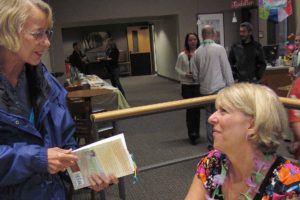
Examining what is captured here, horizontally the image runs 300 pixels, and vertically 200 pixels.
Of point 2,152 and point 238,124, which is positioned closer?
point 2,152

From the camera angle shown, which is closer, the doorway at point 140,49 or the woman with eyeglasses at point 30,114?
the woman with eyeglasses at point 30,114

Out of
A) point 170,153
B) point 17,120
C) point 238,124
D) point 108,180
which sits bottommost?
point 170,153

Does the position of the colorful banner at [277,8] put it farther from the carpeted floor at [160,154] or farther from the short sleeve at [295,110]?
the short sleeve at [295,110]

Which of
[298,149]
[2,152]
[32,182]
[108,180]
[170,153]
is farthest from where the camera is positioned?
[170,153]

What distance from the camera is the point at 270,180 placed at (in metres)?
1.48

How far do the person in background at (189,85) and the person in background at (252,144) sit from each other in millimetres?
3732

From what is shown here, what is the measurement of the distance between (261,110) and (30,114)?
2.80 ft

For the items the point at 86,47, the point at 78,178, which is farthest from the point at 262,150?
the point at 86,47

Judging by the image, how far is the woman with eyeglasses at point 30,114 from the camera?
1210 mm

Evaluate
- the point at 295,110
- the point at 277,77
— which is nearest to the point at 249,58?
the point at 277,77

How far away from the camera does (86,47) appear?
18.3 metres

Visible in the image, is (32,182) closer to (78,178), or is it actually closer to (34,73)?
(78,178)

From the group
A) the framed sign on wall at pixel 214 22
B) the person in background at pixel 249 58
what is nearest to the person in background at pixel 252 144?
the person in background at pixel 249 58

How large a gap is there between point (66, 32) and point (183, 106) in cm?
1658
